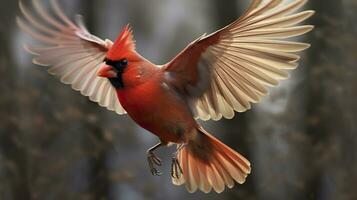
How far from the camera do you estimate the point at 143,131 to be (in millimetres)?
3889

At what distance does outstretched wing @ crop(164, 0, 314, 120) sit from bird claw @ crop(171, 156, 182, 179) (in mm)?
156

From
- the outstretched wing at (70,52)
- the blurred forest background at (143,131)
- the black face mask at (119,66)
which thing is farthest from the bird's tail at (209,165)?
the blurred forest background at (143,131)

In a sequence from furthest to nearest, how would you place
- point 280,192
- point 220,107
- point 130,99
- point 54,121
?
point 280,192 → point 54,121 → point 220,107 → point 130,99

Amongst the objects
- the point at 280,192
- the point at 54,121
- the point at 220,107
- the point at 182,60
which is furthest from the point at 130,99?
the point at 280,192

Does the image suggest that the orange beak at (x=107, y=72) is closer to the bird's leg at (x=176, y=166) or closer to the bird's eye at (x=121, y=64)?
the bird's eye at (x=121, y=64)

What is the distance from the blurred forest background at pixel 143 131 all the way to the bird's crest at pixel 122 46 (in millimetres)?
1923

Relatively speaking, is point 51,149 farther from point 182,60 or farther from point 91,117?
point 182,60

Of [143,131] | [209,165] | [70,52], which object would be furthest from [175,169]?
[143,131]

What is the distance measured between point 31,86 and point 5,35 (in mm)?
367

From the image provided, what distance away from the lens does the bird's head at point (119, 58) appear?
173 centimetres

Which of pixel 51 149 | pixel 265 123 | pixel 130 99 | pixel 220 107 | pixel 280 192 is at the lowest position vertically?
pixel 280 192

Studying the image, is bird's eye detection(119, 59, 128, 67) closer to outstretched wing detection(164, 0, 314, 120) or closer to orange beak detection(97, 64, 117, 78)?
orange beak detection(97, 64, 117, 78)

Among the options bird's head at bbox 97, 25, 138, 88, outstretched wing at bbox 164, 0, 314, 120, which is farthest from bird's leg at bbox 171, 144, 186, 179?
bird's head at bbox 97, 25, 138, 88

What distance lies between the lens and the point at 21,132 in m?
3.80
